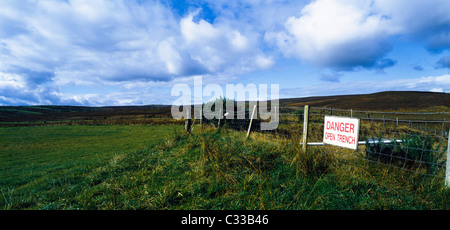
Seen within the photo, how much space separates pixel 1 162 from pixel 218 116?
42.3ft

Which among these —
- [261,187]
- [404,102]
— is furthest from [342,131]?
[404,102]

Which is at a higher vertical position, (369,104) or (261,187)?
(369,104)

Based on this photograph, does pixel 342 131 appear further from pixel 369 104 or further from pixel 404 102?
pixel 404 102

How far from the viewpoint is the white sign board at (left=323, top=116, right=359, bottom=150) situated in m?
4.50

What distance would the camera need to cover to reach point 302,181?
4117 millimetres

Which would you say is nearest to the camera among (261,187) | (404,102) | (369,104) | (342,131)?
(261,187)

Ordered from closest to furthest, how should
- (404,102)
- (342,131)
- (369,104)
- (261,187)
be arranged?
(261,187), (342,131), (404,102), (369,104)

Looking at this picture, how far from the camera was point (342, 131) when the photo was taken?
189 inches

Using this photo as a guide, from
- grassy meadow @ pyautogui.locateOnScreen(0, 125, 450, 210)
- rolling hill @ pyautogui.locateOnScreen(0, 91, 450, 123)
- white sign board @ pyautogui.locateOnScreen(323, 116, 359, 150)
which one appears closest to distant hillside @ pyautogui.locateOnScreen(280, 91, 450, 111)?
rolling hill @ pyautogui.locateOnScreen(0, 91, 450, 123)

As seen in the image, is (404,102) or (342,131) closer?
(342,131)

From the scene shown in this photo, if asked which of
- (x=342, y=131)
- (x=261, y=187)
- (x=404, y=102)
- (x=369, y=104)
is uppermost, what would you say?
(x=404, y=102)

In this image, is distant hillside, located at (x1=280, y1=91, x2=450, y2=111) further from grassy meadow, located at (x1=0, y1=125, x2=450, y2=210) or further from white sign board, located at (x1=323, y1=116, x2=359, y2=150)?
grassy meadow, located at (x1=0, y1=125, x2=450, y2=210)

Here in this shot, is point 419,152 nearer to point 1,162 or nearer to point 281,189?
point 281,189
